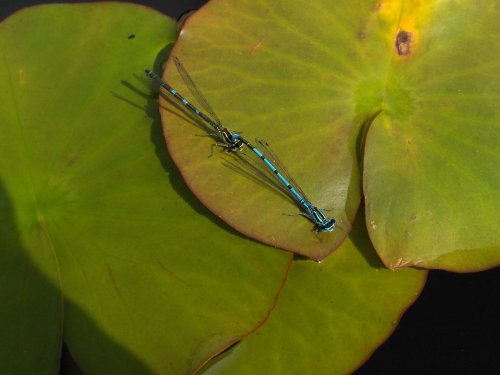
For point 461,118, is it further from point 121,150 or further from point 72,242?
point 72,242

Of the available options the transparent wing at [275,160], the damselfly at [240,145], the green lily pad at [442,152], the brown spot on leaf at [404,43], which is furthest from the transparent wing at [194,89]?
the brown spot on leaf at [404,43]

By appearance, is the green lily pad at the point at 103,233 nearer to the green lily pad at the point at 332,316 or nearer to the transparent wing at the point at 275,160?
the green lily pad at the point at 332,316

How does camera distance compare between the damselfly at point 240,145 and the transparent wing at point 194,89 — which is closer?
the damselfly at point 240,145

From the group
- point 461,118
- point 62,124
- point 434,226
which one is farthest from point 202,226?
point 461,118

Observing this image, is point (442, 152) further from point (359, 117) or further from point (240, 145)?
point (240, 145)

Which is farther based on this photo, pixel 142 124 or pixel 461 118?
pixel 142 124

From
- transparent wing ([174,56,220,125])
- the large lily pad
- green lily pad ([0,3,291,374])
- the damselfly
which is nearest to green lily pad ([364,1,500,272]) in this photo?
the large lily pad

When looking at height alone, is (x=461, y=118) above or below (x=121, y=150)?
below
